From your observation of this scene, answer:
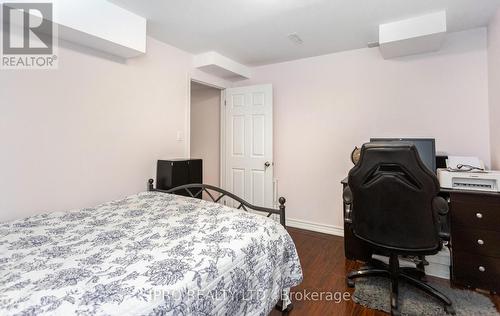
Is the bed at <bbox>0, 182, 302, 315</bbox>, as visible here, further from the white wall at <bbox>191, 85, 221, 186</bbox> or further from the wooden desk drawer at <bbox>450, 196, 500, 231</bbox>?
the white wall at <bbox>191, 85, 221, 186</bbox>

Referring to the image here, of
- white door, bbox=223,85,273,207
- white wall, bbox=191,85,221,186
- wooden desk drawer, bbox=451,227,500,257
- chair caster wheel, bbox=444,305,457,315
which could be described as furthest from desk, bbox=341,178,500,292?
white wall, bbox=191,85,221,186

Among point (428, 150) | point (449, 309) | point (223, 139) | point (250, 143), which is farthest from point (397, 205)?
point (223, 139)

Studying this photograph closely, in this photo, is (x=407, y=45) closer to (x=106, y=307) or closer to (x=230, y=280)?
(x=230, y=280)

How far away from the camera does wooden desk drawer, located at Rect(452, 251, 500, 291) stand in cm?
183

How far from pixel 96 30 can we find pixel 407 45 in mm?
2846

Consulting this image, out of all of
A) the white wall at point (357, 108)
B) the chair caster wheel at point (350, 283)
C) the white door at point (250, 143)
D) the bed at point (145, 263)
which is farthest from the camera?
the white door at point (250, 143)

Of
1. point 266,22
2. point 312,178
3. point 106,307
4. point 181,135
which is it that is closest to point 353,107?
point 312,178

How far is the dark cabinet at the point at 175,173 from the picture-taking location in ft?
8.45

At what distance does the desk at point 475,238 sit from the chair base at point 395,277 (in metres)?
0.33

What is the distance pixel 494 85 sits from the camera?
221 cm

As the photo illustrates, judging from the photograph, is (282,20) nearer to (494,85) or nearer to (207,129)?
(494,85)

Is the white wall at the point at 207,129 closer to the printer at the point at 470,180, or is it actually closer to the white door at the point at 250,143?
the white door at the point at 250,143

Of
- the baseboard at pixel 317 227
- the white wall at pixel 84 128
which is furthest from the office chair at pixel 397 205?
the white wall at pixel 84 128

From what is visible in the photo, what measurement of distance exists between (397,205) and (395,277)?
0.58 m
